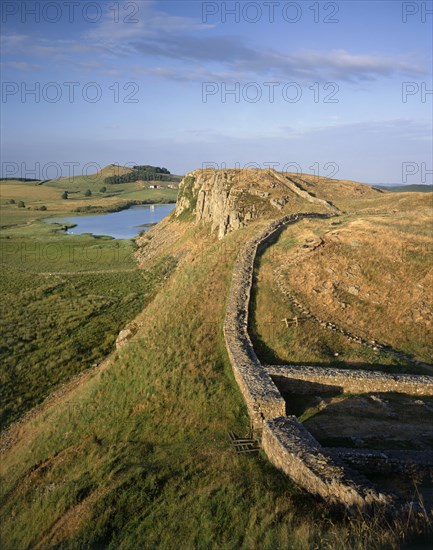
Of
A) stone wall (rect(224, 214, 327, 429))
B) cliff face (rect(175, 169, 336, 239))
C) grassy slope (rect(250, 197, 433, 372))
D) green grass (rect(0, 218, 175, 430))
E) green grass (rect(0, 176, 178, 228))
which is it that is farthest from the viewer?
green grass (rect(0, 176, 178, 228))

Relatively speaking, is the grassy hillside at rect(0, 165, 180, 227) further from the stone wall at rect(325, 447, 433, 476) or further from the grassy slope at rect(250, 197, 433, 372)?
the stone wall at rect(325, 447, 433, 476)

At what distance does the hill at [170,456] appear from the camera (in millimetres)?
11537

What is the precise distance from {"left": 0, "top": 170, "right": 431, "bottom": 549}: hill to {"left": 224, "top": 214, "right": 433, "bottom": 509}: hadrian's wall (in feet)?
1.77

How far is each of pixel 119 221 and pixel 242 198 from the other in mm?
79973

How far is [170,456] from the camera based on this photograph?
16.5 m

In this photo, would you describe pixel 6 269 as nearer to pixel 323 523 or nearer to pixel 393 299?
pixel 393 299

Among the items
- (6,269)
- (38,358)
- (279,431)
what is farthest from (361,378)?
(6,269)

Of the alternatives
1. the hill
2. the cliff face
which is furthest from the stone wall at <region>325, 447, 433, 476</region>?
the cliff face

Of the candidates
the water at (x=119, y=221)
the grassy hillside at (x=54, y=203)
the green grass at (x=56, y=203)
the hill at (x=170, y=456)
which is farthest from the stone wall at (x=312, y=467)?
the grassy hillside at (x=54, y=203)

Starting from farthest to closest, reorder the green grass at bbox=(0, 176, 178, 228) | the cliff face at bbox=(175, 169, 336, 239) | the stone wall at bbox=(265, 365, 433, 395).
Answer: the green grass at bbox=(0, 176, 178, 228)
the cliff face at bbox=(175, 169, 336, 239)
the stone wall at bbox=(265, 365, 433, 395)

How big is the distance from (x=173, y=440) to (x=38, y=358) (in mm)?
17762

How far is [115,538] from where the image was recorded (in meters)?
12.5

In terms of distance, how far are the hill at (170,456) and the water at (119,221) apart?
238 feet

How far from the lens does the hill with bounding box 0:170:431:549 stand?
11.5m
